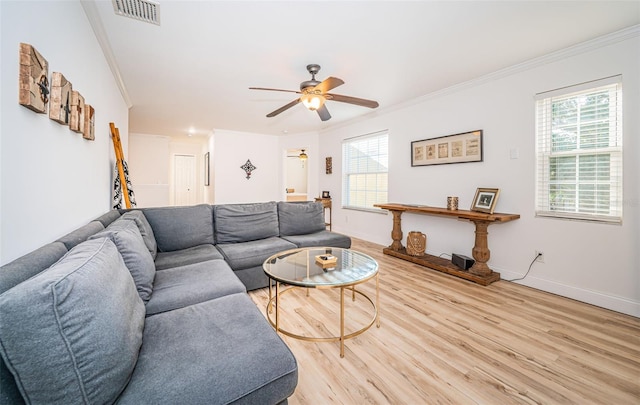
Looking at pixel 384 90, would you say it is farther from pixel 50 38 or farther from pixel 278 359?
pixel 278 359

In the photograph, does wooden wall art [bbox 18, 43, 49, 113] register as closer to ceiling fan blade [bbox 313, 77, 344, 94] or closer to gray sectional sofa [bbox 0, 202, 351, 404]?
gray sectional sofa [bbox 0, 202, 351, 404]

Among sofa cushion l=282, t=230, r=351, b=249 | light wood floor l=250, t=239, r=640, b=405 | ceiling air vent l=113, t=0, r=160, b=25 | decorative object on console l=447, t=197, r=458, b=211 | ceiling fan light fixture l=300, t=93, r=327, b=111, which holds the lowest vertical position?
light wood floor l=250, t=239, r=640, b=405

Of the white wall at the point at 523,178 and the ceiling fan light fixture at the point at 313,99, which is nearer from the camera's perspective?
the white wall at the point at 523,178

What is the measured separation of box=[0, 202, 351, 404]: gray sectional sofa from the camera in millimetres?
715

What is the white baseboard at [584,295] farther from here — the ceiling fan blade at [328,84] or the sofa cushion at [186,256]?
the sofa cushion at [186,256]

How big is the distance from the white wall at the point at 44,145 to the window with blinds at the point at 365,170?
4.09 m

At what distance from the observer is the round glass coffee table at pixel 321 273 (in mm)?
1781

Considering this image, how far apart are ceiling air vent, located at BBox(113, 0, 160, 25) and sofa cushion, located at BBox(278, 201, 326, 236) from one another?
90.7 inches

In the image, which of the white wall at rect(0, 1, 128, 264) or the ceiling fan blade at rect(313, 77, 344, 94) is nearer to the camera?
the white wall at rect(0, 1, 128, 264)

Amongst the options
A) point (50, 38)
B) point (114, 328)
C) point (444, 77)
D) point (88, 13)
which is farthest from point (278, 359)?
point (444, 77)

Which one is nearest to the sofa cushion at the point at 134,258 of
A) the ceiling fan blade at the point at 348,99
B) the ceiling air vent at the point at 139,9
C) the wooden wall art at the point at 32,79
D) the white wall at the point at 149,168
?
the wooden wall art at the point at 32,79

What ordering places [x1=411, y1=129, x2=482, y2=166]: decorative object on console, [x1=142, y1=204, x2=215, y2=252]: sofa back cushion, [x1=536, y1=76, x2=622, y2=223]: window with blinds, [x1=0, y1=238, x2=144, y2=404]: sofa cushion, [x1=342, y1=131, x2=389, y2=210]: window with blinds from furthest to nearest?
[x1=342, y1=131, x2=389, y2=210]: window with blinds, [x1=411, y1=129, x2=482, y2=166]: decorative object on console, [x1=142, y1=204, x2=215, y2=252]: sofa back cushion, [x1=536, y1=76, x2=622, y2=223]: window with blinds, [x1=0, y1=238, x2=144, y2=404]: sofa cushion

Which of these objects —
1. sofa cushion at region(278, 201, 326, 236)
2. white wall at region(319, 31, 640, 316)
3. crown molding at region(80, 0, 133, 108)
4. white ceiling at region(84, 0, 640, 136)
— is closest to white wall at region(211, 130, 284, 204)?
white ceiling at region(84, 0, 640, 136)

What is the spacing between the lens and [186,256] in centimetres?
257
